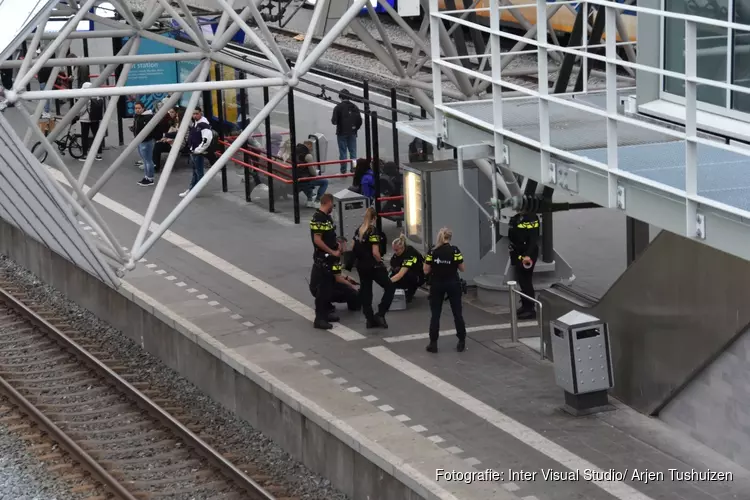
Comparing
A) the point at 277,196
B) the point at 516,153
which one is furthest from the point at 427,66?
the point at 516,153

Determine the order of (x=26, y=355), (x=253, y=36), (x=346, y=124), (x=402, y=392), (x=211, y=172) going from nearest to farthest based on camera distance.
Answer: (x=253, y=36), (x=402, y=392), (x=211, y=172), (x=26, y=355), (x=346, y=124)

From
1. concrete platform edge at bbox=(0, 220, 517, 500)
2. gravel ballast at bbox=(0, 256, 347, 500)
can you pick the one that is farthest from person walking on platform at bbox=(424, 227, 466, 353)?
gravel ballast at bbox=(0, 256, 347, 500)

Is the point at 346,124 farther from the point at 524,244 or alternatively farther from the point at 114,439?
the point at 114,439

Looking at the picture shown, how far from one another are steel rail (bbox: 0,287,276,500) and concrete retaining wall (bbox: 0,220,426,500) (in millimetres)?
670

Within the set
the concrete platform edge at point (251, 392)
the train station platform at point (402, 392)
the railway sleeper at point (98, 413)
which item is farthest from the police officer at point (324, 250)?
the railway sleeper at point (98, 413)

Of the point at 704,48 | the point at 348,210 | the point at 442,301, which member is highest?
the point at 704,48

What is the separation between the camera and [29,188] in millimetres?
14766

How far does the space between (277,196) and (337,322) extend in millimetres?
6999

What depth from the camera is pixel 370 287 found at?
15.8 m

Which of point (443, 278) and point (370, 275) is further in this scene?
point (370, 275)

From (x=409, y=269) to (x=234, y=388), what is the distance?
9.26 ft

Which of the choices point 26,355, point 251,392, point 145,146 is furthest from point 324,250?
point 145,146

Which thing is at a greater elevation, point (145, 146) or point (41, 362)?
point (145, 146)

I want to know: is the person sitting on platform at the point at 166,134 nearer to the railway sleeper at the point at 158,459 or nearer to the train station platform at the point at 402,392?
the train station platform at the point at 402,392
